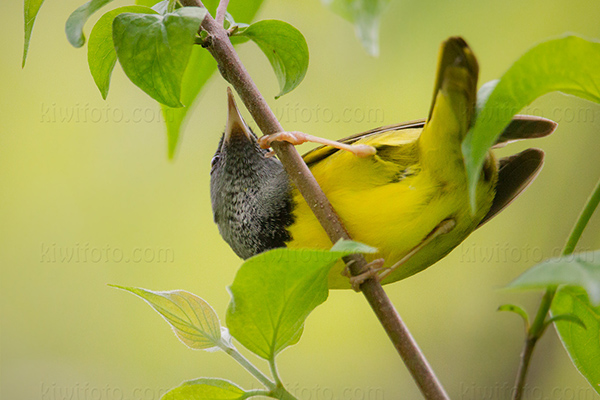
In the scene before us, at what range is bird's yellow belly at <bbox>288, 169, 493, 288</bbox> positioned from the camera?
159 centimetres

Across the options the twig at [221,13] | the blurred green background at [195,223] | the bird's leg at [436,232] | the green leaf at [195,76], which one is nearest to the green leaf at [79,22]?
the twig at [221,13]

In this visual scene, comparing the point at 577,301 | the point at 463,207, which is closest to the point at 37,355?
the point at 463,207

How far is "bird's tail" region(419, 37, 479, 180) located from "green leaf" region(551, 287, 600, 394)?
1.14 feet

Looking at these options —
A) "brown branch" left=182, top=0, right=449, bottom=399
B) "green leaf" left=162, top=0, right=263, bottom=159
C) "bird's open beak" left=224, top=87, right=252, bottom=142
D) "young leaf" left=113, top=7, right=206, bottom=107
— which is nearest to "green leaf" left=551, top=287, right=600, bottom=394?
"brown branch" left=182, top=0, right=449, bottom=399

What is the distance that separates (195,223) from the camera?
11.5 feet

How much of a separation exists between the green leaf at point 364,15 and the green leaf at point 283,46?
0.52 m

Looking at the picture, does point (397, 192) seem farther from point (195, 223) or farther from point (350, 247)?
point (195, 223)

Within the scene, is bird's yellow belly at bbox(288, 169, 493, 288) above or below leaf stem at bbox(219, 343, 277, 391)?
above

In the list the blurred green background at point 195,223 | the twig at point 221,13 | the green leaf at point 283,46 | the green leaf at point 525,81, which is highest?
the twig at point 221,13

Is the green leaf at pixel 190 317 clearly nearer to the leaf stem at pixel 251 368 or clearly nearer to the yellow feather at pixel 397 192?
the leaf stem at pixel 251 368

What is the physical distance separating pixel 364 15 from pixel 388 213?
101 cm

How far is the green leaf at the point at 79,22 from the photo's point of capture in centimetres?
96

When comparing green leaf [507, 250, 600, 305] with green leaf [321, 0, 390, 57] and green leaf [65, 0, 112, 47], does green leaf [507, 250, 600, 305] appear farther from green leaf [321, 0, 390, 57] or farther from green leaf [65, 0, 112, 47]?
green leaf [65, 0, 112, 47]

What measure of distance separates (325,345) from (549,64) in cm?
293
